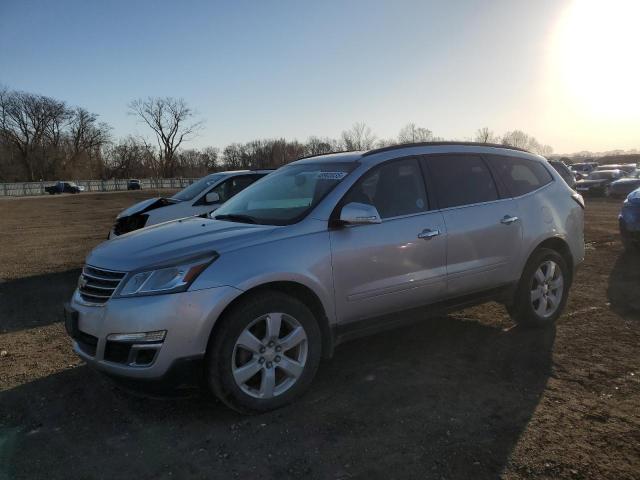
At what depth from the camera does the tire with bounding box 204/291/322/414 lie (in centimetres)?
330

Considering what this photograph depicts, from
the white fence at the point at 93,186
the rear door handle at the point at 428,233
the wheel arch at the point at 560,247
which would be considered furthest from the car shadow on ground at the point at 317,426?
the white fence at the point at 93,186

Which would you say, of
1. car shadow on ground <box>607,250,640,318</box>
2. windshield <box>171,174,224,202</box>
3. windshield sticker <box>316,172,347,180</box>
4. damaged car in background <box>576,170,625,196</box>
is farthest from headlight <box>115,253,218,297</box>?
damaged car in background <box>576,170,625,196</box>

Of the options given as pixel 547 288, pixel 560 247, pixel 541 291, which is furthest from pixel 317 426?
pixel 560 247

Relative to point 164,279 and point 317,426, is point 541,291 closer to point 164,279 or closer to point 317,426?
point 317,426

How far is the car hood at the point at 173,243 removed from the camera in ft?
11.2

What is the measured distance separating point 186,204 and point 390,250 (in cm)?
592

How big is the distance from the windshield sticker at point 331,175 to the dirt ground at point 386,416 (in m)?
1.60

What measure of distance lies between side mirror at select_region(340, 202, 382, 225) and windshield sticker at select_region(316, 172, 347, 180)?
0.43 meters

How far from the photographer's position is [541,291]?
16.8ft

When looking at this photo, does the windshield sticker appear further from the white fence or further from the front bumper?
the white fence

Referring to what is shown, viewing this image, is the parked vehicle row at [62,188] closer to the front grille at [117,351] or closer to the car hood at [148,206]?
the car hood at [148,206]

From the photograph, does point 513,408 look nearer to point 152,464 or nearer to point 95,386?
point 152,464

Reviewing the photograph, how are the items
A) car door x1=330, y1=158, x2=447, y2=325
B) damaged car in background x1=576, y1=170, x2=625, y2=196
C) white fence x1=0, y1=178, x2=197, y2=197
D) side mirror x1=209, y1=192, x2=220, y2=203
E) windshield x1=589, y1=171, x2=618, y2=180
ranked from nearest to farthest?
1. car door x1=330, y1=158, x2=447, y2=325
2. side mirror x1=209, y1=192, x2=220, y2=203
3. damaged car in background x1=576, y1=170, x2=625, y2=196
4. windshield x1=589, y1=171, x2=618, y2=180
5. white fence x1=0, y1=178, x2=197, y2=197

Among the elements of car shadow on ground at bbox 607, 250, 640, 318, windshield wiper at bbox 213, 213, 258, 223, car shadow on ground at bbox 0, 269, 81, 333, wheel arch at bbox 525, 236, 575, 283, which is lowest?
car shadow on ground at bbox 607, 250, 640, 318
